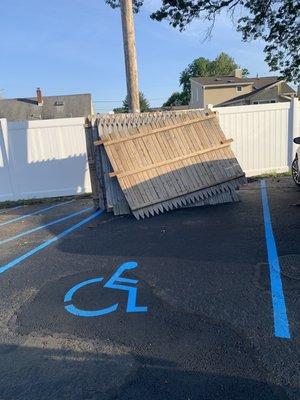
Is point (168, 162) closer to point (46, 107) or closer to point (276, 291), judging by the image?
point (276, 291)

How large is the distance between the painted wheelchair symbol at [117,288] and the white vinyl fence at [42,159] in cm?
677

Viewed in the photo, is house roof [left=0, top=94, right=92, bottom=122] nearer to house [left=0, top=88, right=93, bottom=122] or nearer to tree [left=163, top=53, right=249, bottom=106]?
house [left=0, top=88, right=93, bottom=122]

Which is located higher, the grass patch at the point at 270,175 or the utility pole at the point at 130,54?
the utility pole at the point at 130,54

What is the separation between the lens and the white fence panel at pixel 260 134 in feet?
39.0

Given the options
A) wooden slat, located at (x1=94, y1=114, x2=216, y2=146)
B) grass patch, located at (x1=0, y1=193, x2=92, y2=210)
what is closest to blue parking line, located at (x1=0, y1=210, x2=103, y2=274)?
wooden slat, located at (x1=94, y1=114, x2=216, y2=146)

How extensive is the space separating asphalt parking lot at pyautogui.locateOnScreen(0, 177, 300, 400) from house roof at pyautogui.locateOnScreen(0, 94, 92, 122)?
42345 mm

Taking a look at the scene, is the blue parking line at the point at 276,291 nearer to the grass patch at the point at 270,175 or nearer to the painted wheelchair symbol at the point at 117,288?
the painted wheelchair symbol at the point at 117,288

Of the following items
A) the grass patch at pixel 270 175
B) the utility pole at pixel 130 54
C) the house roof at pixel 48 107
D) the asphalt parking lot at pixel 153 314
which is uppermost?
the house roof at pixel 48 107

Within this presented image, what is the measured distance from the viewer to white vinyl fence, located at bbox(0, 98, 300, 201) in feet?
37.2

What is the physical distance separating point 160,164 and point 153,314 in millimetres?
5084

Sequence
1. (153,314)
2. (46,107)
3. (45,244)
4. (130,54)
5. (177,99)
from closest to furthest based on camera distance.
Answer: (153,314)
(45,244)
(130,54)
(46,107)
(177,99)

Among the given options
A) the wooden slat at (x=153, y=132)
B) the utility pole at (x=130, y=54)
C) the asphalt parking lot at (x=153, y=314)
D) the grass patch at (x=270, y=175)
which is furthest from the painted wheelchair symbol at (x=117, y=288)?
the grass patch at (x=270, y=175)

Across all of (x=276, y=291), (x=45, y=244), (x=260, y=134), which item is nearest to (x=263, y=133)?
(x=260, y=134)

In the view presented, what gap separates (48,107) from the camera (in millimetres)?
47969
